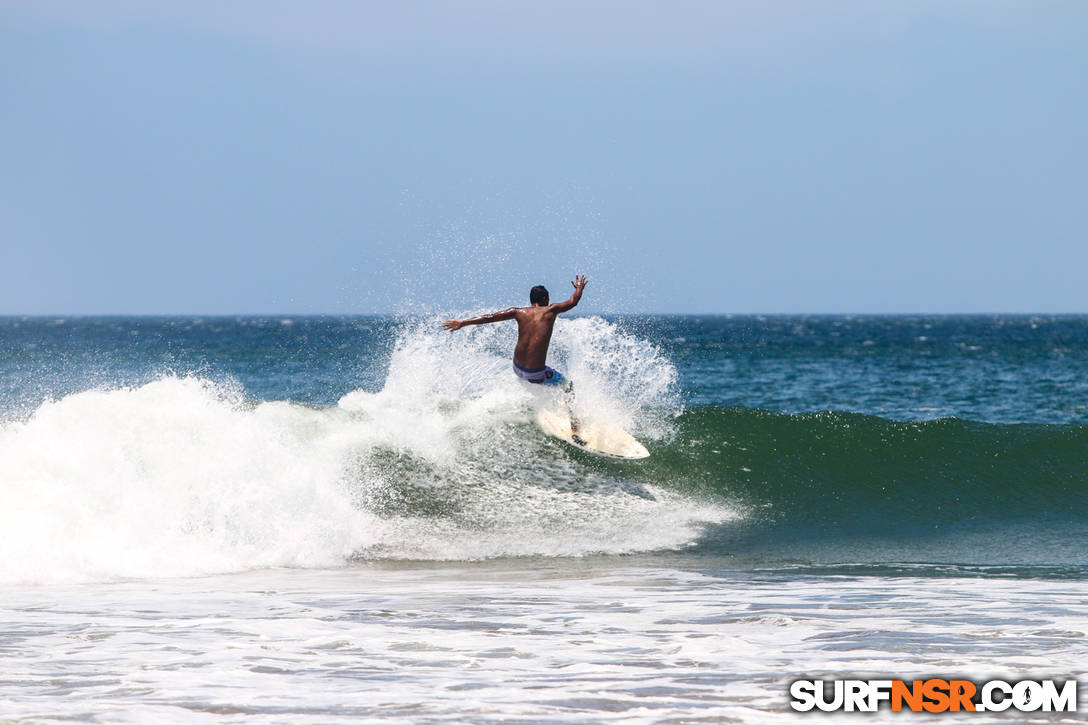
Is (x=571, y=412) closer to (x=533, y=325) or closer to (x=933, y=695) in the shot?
(x=533, y=325)

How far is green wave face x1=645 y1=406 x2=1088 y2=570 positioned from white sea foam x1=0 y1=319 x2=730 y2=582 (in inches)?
31.7

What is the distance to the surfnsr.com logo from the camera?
15.8 ft

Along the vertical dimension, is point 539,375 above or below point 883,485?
above

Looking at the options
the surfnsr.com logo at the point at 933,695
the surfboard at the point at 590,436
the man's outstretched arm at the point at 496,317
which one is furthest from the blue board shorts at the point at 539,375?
the surfnsr.com logo at the point at 933,695

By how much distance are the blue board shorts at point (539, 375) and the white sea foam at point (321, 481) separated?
207 millimetres

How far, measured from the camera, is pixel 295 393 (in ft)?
82.0

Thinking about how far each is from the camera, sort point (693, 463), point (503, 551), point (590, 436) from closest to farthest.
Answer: point (503, 551)
point (590, 436)
point (693, 463)

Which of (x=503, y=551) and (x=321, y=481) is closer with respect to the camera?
(x=503, y=551)

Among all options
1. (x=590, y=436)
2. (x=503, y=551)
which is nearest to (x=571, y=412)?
(x=590, y=436)

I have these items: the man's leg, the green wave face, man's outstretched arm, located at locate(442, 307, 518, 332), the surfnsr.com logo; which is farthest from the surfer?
the surfnsr.com logo

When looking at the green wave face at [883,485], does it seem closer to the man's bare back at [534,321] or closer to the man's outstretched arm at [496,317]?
the man's bare back at [534,321]

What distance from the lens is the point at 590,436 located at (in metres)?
12.7

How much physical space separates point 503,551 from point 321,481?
2030 millimetres

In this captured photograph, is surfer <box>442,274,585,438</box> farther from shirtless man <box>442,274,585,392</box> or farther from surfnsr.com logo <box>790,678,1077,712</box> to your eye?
surfnsr.com logo <box>790,678,1077,712</box>
